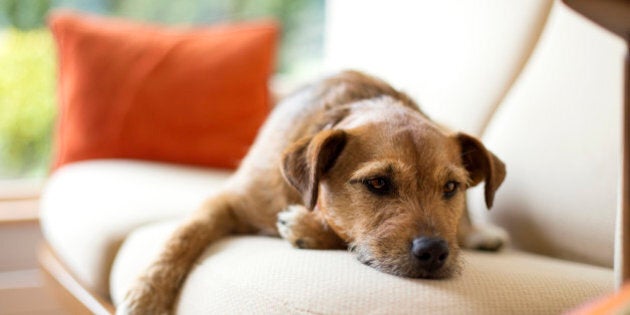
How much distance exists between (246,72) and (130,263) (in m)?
1.44

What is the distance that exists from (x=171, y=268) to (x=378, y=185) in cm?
54

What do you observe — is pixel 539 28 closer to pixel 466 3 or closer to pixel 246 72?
pixel 466 3

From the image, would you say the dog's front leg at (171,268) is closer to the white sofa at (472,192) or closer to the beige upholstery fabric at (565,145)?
the white sofa at (472,192)

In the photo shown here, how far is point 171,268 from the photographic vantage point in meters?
1.73

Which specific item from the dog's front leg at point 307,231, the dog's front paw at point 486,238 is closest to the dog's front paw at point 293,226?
the dog's front leg at point 307,231

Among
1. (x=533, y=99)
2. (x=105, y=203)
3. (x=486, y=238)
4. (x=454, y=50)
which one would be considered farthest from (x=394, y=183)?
(x=105, y=203)

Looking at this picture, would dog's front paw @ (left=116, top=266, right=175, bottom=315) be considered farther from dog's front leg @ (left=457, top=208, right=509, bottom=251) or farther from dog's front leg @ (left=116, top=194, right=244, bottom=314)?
dog's front leg @ (left=457, top=208, right=509, bottom=251)

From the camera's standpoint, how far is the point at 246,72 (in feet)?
10.7

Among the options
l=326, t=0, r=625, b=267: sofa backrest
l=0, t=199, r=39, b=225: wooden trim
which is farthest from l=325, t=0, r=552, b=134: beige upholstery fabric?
l=0, t=199, r=39, b=225: wooden trim

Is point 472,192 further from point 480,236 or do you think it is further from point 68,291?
point 68,291

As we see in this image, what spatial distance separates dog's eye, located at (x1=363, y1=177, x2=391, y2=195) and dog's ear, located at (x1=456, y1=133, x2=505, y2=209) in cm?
26

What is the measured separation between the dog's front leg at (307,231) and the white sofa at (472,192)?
5 cm

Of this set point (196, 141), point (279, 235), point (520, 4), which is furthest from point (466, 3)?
point (196, 141)

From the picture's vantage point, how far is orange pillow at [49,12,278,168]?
10.3ft
